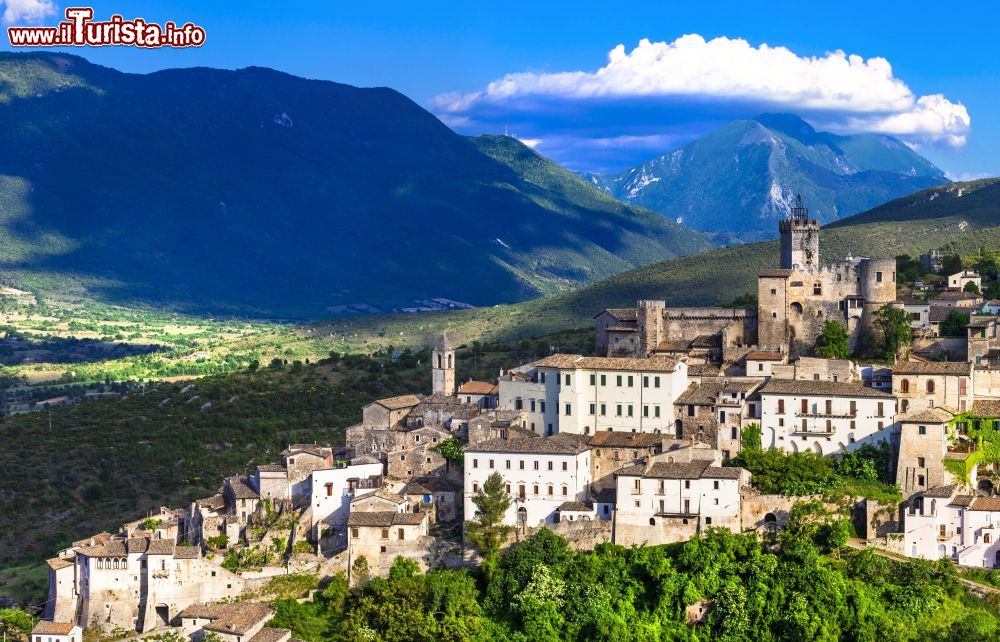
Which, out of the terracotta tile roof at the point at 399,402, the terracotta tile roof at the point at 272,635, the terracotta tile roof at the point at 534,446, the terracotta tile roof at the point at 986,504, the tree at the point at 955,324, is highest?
the tree at the point at 955,324

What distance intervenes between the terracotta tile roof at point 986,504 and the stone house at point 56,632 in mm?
38013

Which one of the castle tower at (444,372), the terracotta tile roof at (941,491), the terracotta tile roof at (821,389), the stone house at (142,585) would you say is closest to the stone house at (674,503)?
the terracotta tile roof at (821,389)

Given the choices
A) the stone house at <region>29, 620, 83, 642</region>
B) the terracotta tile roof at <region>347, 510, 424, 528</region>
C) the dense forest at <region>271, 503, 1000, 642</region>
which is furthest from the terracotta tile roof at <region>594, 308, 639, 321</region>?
the stone house at <region>29, 620, 83, 642</region>

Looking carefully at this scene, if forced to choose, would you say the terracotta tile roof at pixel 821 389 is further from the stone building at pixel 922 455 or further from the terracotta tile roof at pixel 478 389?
the terracotta tile roof at pixel 478 389

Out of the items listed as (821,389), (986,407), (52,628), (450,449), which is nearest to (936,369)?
(986,407)

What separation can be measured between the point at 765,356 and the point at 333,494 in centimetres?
2295

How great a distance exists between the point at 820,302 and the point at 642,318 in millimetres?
9772

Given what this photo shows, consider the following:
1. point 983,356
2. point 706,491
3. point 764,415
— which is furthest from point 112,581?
point 983,356

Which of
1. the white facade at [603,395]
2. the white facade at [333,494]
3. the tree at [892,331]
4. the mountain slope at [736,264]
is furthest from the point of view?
the mountain slope at [736,264]

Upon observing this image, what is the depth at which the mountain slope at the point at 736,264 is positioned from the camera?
5231 inches

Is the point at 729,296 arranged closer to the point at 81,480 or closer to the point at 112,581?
the point at 81,480

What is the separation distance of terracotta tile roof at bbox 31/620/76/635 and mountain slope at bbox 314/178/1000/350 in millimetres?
80097

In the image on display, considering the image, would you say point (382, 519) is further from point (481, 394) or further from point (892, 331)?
point (892, 331)

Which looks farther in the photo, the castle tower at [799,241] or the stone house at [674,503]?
the castle tower at [799,241]
